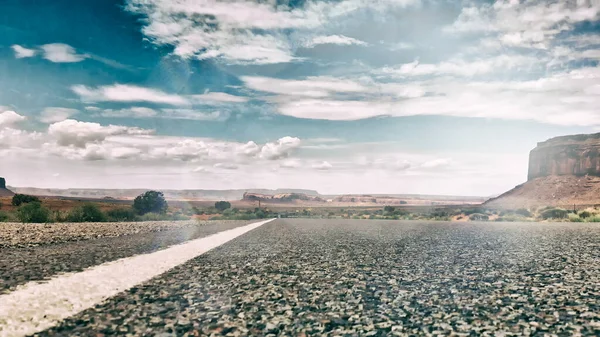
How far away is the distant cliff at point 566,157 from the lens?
11769 centimetres

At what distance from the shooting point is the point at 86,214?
30.6m

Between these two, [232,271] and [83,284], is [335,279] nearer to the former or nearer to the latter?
[232,271]

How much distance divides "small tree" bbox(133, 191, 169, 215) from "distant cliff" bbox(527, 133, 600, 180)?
336 feet

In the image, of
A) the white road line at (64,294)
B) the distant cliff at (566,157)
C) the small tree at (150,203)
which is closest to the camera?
the white road line at (64,294)

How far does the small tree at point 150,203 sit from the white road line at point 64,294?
5329 centimetres

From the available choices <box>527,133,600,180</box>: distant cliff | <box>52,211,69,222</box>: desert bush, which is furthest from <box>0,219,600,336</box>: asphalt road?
<box>527,133,600,180</box>: distant cliff

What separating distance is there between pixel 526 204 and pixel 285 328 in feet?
358

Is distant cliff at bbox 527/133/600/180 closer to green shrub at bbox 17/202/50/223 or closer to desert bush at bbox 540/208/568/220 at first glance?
desert bush at bbox 540/208/568/220

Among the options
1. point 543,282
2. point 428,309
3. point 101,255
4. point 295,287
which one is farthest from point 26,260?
point 543,282

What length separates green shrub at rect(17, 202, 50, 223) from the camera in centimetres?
2597

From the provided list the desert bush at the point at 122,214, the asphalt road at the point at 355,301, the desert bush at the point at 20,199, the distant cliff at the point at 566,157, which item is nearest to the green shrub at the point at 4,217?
the desert bush at the point at 122,214

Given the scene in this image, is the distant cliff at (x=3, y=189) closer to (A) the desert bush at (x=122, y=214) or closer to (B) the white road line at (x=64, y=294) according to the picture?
(A) the desert bush at (x=122, y=214)

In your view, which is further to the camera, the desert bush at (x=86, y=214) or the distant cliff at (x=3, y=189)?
the distant cliff at (x=3, y=189)

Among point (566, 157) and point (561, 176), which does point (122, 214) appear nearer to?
point (561, 176)
